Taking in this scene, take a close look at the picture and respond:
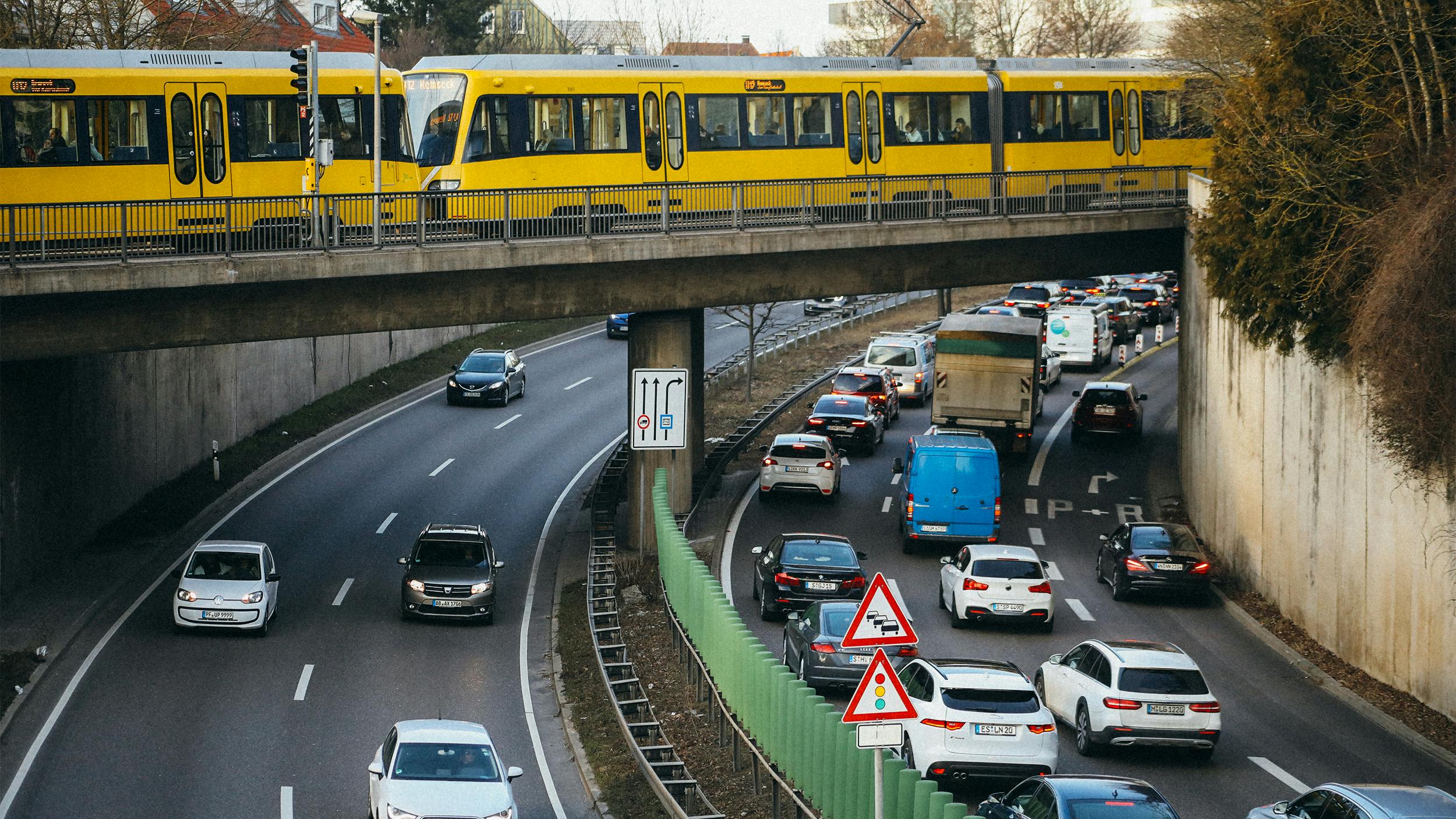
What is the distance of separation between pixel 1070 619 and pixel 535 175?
1321cm

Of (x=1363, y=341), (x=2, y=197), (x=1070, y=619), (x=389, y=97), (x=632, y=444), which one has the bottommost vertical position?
(x=1070, y=619)

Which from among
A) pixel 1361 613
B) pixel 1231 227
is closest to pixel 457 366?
pixel 1231 227

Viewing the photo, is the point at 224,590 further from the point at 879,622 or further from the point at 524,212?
the point at 879,622

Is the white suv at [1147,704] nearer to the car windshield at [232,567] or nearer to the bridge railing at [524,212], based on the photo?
the car windshield at [232,567]

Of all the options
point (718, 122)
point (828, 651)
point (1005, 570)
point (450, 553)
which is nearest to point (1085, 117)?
point (718, 122)

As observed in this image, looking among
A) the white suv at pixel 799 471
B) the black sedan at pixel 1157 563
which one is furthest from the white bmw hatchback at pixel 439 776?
the white suv at pixel 799 471

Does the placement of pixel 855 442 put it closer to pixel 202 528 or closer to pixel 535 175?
pixel 535 175

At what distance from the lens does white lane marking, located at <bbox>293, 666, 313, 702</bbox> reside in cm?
2283

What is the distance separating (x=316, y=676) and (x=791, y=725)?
33.0ft

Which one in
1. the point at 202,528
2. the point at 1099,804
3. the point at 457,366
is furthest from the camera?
the point at 457,366

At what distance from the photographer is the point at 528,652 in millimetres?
25812

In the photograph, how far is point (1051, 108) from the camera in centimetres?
3778

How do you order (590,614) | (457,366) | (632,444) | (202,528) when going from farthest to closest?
1. (457,366)
2. (202,528)
3. (632,444)
4. (590,614)

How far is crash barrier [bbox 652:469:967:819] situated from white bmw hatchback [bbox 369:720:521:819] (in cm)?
275
